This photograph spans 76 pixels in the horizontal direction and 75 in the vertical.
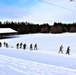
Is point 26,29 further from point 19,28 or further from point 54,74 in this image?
point 54,74

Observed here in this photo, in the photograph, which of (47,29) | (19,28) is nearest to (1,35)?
(19,28)

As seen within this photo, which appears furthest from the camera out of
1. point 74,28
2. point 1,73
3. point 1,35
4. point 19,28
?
point 74,28

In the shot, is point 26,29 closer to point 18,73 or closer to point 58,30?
point 58,30

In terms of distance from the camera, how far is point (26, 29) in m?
115

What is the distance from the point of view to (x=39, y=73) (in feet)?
36.6

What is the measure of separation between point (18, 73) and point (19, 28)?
104 m

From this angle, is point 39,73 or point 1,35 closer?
point 39,73

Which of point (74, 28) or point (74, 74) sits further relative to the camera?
point (74, 28)

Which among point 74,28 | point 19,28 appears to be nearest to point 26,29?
point 19,28

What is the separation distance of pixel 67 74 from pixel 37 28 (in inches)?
4632

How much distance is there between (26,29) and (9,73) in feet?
340

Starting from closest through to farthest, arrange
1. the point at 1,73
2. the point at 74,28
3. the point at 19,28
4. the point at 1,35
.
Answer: the point at 1,73 < the point at 1,35 < the point at 19,28 < the point at 74,28

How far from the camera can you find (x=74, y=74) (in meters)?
11.2

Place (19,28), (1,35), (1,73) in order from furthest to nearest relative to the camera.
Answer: (19,28)
(1,35)
(1,73)
